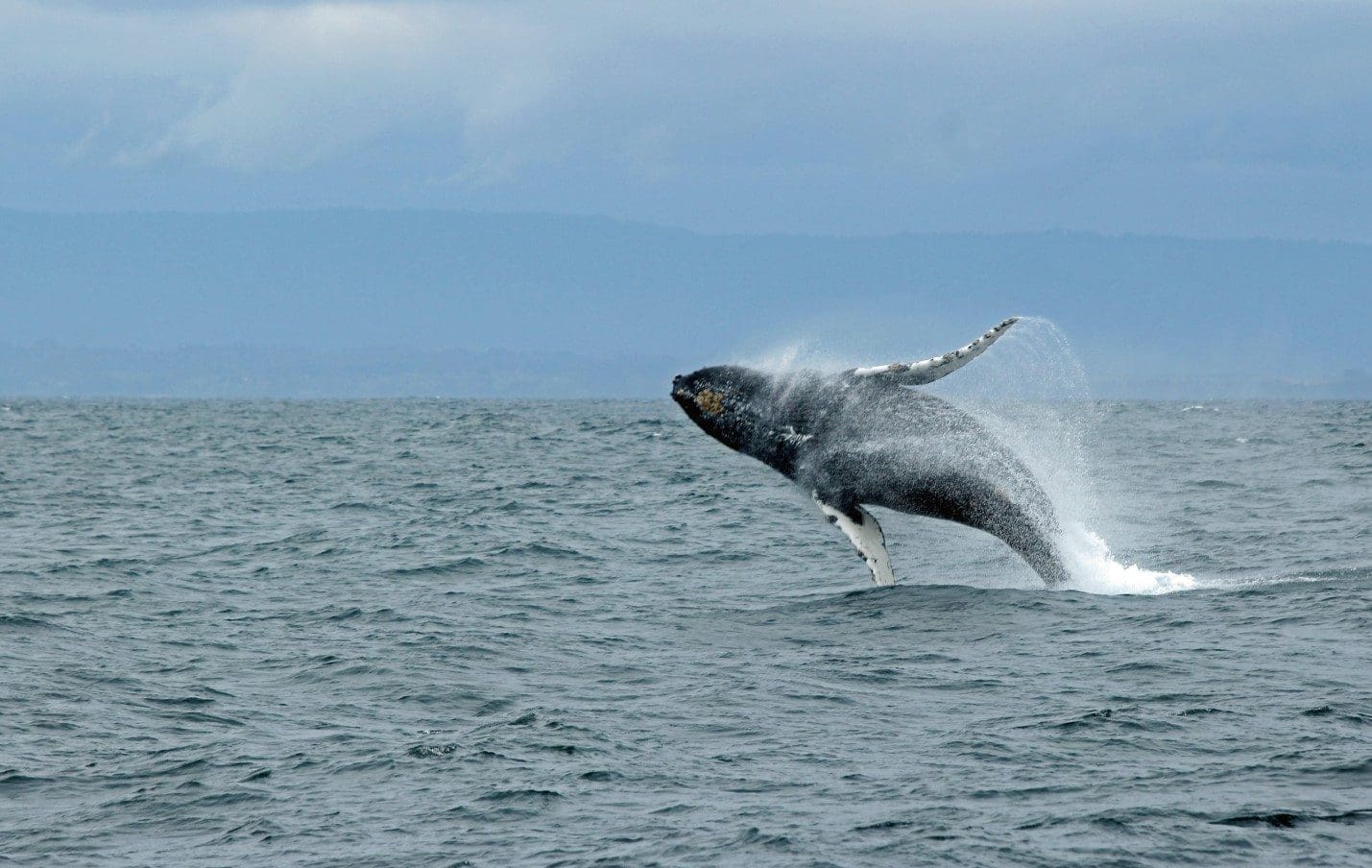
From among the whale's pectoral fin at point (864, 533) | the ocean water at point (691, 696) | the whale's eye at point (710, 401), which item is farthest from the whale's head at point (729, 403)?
the ocean water at point (691, 696)

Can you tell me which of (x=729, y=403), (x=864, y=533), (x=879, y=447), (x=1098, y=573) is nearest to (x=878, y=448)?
(x=879, y=447)

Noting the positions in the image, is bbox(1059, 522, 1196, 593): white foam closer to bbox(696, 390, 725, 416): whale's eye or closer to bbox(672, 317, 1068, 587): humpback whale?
bbox(672, 317, 1068, 587): humpback whale

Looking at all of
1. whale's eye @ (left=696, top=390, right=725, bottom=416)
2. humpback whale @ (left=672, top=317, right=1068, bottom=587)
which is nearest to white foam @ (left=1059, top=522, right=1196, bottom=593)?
humpback whale @ (left=672, top=317, right=1068, bottom=587)

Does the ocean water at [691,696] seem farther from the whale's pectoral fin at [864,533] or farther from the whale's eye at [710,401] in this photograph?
the whale's eye at [710,401]

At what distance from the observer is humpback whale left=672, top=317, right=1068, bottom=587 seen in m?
16.0

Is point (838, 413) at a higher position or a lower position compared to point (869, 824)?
higher

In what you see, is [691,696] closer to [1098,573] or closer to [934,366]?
[934,366]

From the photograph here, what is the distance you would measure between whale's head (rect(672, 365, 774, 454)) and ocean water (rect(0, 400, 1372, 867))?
195 centimetres

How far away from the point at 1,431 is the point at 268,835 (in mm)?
74438

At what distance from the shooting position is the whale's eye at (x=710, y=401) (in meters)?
17.0

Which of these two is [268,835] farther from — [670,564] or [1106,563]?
[670,564]

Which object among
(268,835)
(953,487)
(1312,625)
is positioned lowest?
(268,835)

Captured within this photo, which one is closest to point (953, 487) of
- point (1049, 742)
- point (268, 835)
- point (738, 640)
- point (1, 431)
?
point (738, 640)

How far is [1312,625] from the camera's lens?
14.9m
